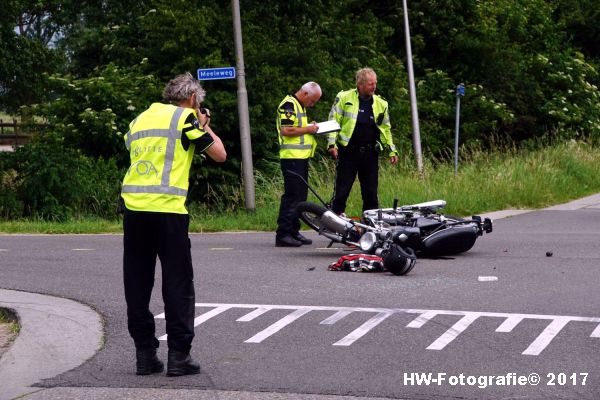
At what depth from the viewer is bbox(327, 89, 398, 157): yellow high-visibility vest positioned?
13.6 meters

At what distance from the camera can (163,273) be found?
7.11 metres

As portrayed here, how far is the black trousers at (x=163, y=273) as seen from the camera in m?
7.05

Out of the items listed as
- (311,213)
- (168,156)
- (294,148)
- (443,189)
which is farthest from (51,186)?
(168,156)

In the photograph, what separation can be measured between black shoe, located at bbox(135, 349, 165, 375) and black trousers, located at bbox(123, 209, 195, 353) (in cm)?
4

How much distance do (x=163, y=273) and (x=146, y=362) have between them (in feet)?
1.74

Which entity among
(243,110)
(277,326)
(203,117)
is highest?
(203,117)

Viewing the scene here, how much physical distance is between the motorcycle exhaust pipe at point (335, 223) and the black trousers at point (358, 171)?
1359mm

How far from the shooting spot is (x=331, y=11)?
2911cm

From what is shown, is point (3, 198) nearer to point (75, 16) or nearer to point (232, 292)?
point (232, 292)

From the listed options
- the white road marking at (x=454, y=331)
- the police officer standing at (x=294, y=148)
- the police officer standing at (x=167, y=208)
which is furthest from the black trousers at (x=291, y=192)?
the police officer standing at (x=167, y=208)

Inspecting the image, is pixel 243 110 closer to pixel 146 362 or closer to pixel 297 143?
pixel 297 143

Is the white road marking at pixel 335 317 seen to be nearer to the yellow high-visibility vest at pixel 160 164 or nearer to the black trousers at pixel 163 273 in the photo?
the black trousers at pixel 163 273

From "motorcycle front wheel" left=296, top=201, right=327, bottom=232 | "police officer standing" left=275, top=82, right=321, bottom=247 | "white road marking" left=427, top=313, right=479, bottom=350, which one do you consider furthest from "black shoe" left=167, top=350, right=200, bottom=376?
"police officer standing" left=275, top=82, right=321, bottom=247

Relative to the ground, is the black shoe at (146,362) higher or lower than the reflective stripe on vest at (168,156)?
lower
